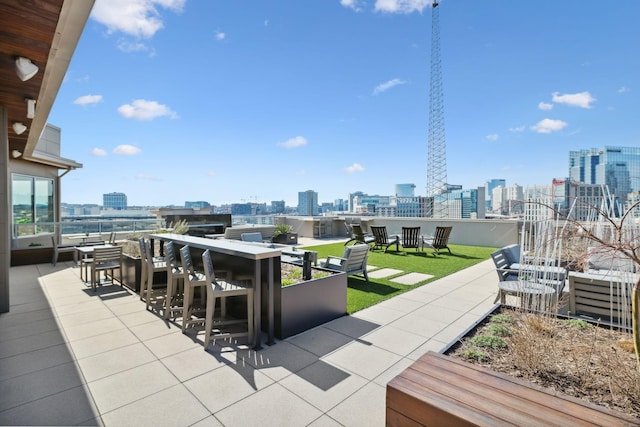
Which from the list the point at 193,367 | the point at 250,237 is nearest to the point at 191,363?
the point at 193,367

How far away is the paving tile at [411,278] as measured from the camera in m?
5.88

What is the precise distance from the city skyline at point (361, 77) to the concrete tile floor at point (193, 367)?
263 centimetres

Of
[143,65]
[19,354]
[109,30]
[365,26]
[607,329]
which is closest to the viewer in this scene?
[607,329]

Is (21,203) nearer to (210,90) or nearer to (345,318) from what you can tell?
(210,90)

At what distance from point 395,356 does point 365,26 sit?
10.5m

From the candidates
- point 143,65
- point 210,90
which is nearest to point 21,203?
point 143,65

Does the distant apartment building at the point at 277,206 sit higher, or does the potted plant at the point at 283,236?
the distant apartment building at the point at 277,206

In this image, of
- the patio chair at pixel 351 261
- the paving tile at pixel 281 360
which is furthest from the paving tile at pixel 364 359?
the patio chair at pixel 351 261

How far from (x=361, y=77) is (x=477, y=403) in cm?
1328

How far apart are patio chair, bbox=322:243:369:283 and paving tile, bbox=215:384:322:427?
3.02 m

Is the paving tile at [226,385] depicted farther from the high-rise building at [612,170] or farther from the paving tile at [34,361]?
the high-rise building at [612,170]

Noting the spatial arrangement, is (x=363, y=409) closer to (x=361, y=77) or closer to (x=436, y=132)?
(x=361, y=77)

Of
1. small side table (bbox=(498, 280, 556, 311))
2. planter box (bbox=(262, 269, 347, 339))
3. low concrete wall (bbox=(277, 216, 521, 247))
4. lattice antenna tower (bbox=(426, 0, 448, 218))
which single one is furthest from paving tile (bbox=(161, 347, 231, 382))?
lattice antenna tower (bbox=(426, 0, 448, 218))

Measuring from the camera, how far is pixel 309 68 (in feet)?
38.4
